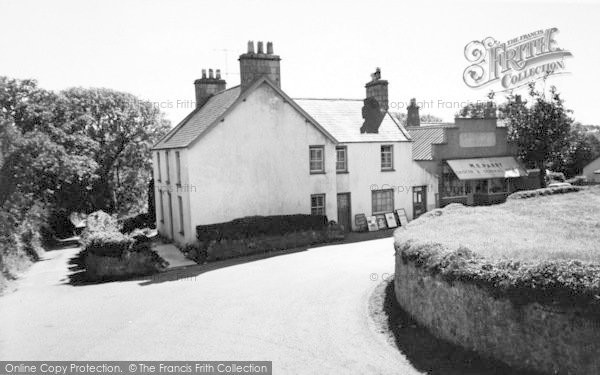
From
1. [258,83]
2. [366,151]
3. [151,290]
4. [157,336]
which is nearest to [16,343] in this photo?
[157,336]

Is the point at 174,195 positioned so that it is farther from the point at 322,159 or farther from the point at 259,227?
the point at 322,159

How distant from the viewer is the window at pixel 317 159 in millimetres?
27719

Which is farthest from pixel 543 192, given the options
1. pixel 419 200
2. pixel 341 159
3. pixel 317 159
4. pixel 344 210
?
pixel 317 159

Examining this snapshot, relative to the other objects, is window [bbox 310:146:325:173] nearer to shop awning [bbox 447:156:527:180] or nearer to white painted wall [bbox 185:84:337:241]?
white painted wall [bbox 185:84:337:241]

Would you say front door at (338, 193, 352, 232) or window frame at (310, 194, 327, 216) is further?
front door at (338, 193, 352, 232)

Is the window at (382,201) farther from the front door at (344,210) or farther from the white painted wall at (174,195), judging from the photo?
the white painted wall at (174,195)

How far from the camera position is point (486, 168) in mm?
35156

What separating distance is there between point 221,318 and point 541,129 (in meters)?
32.9

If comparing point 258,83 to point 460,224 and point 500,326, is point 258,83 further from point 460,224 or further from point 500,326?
point 500,326

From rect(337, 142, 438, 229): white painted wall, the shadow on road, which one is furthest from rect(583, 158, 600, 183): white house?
the shadow on road

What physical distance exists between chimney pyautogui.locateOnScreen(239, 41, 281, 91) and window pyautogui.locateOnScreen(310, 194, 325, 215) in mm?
6802

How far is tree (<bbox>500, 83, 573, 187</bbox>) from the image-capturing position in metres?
37.3

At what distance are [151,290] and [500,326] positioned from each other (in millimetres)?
12620

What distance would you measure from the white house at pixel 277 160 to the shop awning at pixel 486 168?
233 centimetres
